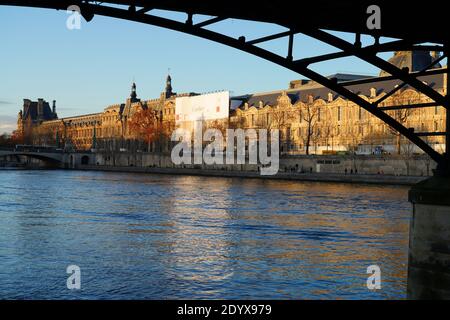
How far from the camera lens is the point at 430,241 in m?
10.8

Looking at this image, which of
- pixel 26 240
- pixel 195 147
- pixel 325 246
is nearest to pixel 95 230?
pixel 26 240

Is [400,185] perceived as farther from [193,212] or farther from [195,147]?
[195,147]

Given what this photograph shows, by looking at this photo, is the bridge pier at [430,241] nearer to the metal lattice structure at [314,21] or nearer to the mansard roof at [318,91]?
the metal lattice structure at [314,21]

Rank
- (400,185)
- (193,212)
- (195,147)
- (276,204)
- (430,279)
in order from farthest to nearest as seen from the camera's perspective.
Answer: (195,147), (400,185), (276,204), (193,212), (430,279)

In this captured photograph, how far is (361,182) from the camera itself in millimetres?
78125

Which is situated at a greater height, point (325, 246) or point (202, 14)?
point (202, 14)

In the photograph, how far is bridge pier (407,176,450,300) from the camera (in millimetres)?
10695

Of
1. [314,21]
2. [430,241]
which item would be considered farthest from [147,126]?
[430,241]

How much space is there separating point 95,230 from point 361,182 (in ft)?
181
